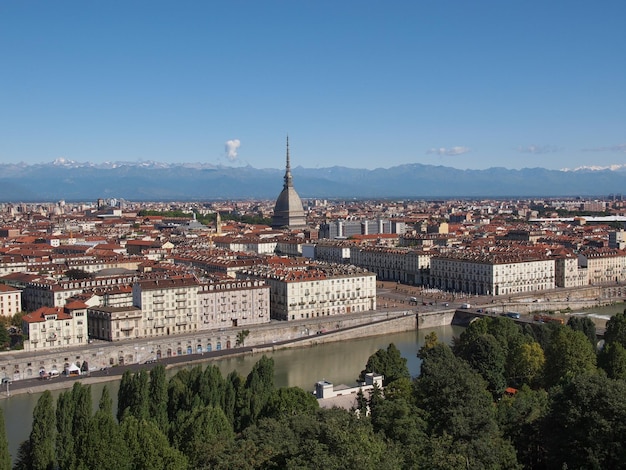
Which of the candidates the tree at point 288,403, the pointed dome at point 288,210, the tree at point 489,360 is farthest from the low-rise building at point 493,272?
the pointed dome at point 288,210

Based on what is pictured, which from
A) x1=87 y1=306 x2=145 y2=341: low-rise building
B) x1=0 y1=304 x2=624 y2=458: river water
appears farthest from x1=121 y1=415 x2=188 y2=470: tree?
x1=87 y1=306 x2=145 y2=341: low-rise building

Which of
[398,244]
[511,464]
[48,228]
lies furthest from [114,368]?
[48,228]

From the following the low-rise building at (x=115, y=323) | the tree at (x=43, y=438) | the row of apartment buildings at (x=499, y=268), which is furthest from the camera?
the row of apartment buildings at (x=499, y=268)

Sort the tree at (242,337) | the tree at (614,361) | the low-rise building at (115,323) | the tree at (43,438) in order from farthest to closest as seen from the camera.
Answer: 1. the tree at (242,337)
2. the low-rise building at (115,323)
3. the tree at (614,361)
4. the tree at (43,438)

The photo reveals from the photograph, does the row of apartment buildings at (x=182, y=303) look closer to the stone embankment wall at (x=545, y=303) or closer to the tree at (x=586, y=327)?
the stone embankment wall at (x=545, y=303)

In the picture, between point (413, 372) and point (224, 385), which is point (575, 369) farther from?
point (224, 385)

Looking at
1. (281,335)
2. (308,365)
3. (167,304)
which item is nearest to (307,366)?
(308,365)
